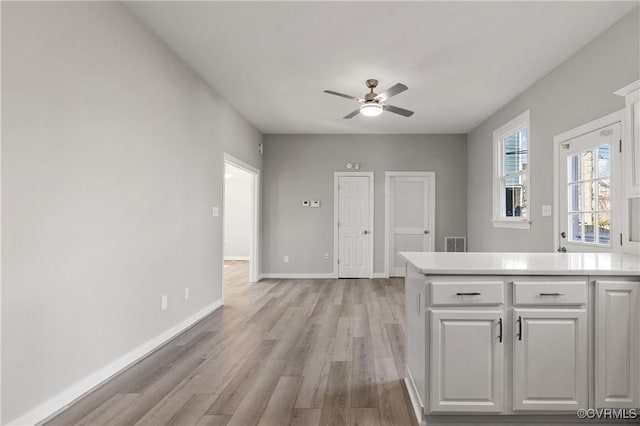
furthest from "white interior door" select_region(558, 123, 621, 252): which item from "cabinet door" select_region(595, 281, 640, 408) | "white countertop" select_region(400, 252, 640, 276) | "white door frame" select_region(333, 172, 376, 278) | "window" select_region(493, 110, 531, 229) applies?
"white door frame" select_region(333, 172, 376, 278)

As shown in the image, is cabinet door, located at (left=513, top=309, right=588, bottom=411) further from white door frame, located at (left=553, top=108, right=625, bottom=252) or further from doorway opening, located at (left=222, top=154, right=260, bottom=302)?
doorway opening, located at (left=222, top=154, right=260, bottom=302)

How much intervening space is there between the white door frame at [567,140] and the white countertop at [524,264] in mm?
599

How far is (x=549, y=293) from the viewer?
1945 mm

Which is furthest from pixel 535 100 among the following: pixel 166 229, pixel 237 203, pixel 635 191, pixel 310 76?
pixel 237 203

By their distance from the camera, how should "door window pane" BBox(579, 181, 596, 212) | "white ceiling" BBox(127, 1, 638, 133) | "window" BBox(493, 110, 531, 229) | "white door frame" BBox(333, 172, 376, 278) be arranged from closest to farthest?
1. "white ceiling" BBox(127, 1, 638, 133)
2. "door window pane" BBox(579, 181, 596, 212)
3. "window" BBox(493, 110, 531, 229)
4. "white door frame" BBox(333, 172, 376, 278)

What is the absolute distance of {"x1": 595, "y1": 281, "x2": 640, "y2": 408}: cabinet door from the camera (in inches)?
76.3

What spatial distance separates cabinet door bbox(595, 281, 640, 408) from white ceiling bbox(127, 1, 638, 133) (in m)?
2.13

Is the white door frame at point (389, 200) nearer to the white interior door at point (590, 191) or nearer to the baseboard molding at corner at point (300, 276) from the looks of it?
the baseboard molding at corner at point (300, 276)

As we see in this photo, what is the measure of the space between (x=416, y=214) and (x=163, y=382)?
5472 millimetres

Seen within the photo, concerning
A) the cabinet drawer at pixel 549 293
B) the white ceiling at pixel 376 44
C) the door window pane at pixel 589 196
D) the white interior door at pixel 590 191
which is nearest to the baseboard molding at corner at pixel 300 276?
the white ceiling at pixel 376 44

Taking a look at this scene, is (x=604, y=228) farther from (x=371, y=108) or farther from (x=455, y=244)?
(x=455, y=244)

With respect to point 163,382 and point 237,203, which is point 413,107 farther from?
point 237,203

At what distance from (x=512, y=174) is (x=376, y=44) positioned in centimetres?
297

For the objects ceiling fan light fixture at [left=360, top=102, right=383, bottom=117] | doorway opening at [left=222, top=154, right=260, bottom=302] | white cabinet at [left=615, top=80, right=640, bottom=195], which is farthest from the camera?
doorway opening at [left=222, top=154, right=260, bottom=302]
